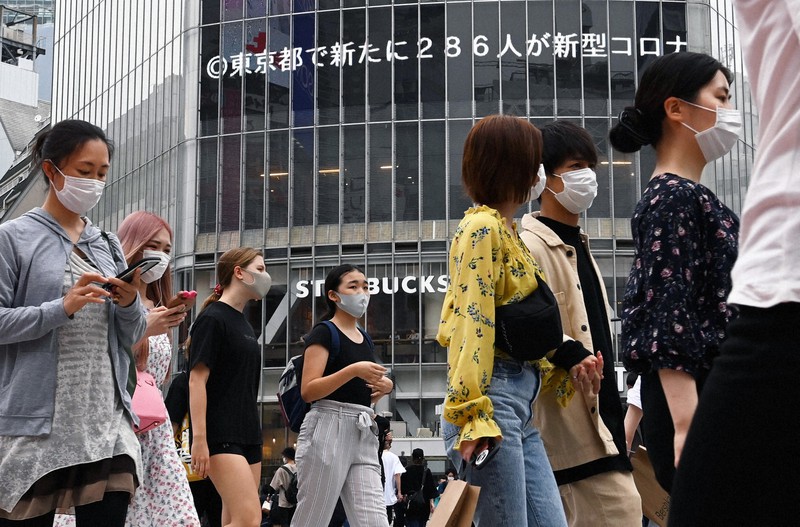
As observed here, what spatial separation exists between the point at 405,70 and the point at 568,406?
102 feet

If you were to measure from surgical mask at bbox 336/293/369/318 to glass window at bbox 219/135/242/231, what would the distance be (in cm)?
2839

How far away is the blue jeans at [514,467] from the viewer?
12.6ft

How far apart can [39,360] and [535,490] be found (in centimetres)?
192

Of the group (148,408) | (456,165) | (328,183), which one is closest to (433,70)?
(456,165)

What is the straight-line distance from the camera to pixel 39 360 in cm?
457

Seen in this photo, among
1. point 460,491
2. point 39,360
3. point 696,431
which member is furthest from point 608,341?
point 696,431

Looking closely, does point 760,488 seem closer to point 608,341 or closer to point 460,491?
point 460,491

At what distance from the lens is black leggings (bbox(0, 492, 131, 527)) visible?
14.6 feet

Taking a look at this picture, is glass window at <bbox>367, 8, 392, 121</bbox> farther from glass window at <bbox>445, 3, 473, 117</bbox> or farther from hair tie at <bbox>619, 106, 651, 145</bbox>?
hair tie at <bbox>619, 106, 651, 145</bbox>

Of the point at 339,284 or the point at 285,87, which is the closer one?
the point at 339,284

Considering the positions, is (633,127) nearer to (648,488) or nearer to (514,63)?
(648,488)

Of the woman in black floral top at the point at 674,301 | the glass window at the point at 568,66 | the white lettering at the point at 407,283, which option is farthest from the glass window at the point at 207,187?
the woman in black floral top at the point at 674,301

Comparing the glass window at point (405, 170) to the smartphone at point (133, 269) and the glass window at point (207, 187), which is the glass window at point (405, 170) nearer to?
the glass window at point (207, 187)

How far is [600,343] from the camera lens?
16.7 ft
